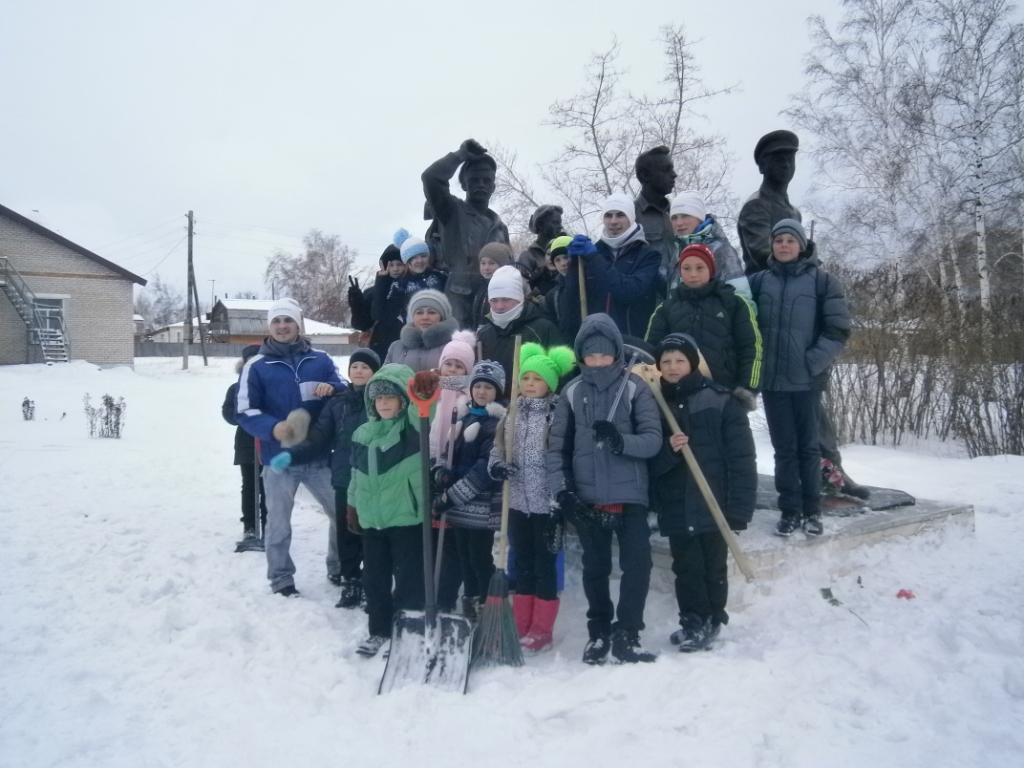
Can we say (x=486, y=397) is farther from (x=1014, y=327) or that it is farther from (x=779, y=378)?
(x=1014, y=327)

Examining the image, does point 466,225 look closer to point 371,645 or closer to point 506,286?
point 506,286

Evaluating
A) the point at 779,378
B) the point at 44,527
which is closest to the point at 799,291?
the point at 779,378

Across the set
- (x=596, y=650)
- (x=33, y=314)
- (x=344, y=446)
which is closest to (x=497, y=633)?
(x=596, y=650)

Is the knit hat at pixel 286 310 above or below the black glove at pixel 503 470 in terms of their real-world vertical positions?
above

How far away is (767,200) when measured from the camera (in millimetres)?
5184

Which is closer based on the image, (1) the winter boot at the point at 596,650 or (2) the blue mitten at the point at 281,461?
(1) the winter boot at the point at 596,650

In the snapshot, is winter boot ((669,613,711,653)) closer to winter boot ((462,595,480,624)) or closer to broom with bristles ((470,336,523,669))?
broom with bristles ((470,336,523,669))

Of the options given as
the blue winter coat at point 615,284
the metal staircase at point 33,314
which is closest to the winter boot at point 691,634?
the blue winter coat at point 615,284

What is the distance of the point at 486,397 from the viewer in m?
4.24

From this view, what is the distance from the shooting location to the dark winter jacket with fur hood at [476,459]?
4.15 meters

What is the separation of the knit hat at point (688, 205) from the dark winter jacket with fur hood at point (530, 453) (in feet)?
5.05

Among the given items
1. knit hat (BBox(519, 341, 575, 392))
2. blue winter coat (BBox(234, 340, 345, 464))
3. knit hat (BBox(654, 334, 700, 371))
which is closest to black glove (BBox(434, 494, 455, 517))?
knit hat (BBox(519, 341, 575, 392))

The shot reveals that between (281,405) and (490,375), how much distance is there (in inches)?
62.5

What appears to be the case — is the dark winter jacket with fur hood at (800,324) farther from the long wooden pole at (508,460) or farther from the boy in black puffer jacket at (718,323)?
the long wooden pole at (508,460)
